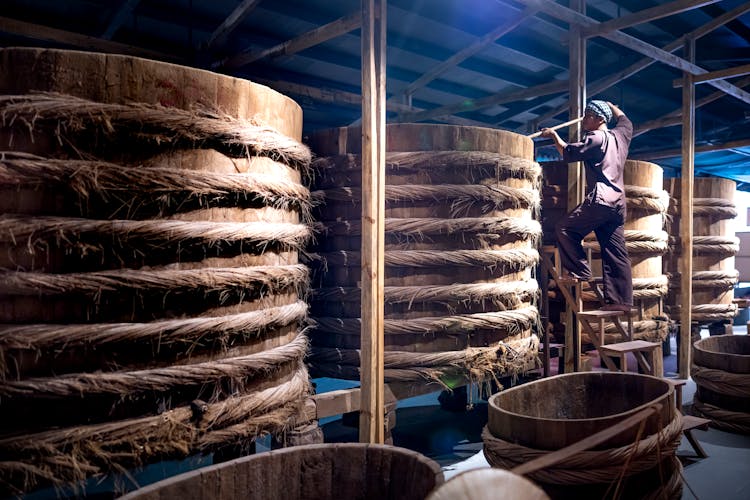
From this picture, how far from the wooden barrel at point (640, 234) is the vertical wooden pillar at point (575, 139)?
410 millimetres

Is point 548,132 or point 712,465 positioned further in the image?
point 548,132

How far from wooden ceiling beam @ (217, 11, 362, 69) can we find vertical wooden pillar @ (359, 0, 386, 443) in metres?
1.02

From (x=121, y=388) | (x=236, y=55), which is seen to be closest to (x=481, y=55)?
(x=236, y=55)

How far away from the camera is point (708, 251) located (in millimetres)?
7008

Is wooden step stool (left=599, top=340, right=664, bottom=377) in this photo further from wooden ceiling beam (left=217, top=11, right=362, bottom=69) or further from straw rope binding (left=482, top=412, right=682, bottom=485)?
wooden ceiling beam (left=217, top=11, right=362, bottom=69)

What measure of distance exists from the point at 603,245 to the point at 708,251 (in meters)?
2.90

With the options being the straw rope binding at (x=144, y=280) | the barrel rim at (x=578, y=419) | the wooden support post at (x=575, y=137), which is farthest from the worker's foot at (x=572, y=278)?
the straw rope binding at (x=144, y=280)

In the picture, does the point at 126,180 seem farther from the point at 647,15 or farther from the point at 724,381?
the point at 647,15

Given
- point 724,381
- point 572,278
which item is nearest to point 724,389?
point 724,381

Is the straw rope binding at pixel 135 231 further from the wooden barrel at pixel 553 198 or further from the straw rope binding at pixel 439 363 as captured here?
the wooden barrel at pixel 553 198

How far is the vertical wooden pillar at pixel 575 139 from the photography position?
508cm

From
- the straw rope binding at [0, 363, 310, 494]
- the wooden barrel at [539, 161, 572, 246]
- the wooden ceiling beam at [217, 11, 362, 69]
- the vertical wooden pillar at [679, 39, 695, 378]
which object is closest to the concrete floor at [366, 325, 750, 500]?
the vertical wooden pillar at [679, 39, 695, 378]

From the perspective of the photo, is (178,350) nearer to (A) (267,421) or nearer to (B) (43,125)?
(A) (267,421)

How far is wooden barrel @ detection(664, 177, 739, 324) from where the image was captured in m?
6.82
